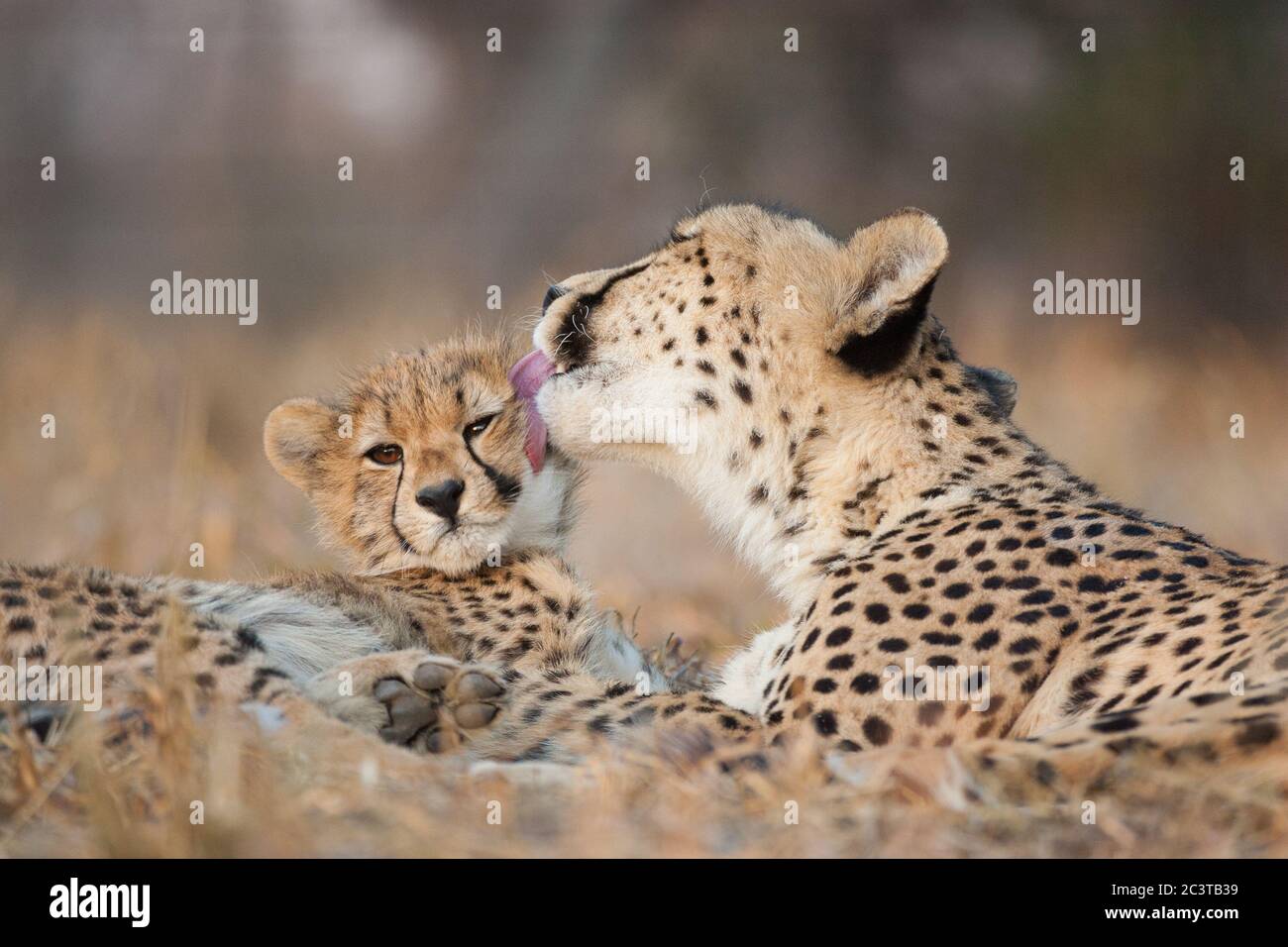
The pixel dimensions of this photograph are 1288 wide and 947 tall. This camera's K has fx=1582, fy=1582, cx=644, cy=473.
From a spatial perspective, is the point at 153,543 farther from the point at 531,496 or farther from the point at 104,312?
the point at 104,312

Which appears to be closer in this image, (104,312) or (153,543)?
(153,543)

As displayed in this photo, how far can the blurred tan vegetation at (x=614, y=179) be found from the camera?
7895 mm

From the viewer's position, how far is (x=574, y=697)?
3.17 m

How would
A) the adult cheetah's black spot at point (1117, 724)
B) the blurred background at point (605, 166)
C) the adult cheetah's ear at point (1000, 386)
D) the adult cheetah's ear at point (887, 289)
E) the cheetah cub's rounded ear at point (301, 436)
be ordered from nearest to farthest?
the adult cheetah's black spot at point (1117, 724) → the adult cheetah's ear at point (887, 289) → the adult cheetah's ear at point (1000, 386) → the cheetah cub's rounded ear at point (301, 436) → the blurred background at point (605, 166)

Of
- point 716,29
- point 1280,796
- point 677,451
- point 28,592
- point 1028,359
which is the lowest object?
point 1280,796

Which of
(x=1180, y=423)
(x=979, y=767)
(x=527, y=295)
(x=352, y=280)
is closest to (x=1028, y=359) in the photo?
(x=1180, y=423)

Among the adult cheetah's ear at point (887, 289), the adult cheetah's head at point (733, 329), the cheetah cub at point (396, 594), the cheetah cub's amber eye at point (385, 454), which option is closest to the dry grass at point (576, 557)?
the cheetah cub at point (396, 594)

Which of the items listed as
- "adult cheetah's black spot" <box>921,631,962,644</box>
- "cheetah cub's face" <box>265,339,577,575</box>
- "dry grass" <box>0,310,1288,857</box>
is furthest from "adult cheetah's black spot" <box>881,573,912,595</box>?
"cheetah cub's face" <box>265,339,577,575</box>

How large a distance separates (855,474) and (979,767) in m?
1.14

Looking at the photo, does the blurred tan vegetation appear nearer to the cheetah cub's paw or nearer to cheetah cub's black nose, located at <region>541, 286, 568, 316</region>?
cheetah cub's black nose, located at <region>541, 286, 568, 316</region>

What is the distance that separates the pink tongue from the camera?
3945 millimetres

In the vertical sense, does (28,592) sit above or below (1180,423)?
below

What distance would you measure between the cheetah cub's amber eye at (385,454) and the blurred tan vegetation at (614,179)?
301 centimetres

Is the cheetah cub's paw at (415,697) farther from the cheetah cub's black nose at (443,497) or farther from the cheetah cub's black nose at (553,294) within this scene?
the cheetah cub's black nose at (553,294)
